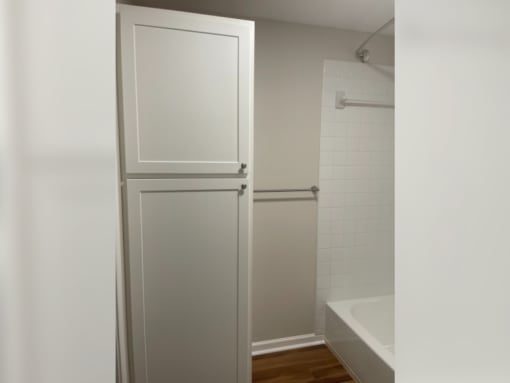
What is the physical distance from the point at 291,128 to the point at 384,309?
1552mm

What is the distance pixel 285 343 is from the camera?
2328mm

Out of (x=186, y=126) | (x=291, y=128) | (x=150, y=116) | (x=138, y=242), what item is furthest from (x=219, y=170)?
(x=291, y=128)

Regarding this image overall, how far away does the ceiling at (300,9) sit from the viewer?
6.15 feet

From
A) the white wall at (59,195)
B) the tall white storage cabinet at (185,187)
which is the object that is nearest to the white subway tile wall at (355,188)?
the tall white storage cabinet at (185,187)

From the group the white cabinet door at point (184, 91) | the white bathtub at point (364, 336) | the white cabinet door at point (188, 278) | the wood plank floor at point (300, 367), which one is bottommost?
the wood plank floor at point (300, 367)

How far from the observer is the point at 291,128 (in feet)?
7.23

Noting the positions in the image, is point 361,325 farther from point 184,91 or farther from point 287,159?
point 184,91

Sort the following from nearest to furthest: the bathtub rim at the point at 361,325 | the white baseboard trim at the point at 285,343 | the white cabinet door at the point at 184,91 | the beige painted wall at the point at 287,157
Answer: the white cabinet door at the point at 184,91 → the bathtub rim at the point at 361,325 → the beige painted wall at the point at 287,157 → the white baseboard trim at the point at 285,343

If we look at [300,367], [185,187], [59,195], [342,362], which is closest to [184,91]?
[185,187]

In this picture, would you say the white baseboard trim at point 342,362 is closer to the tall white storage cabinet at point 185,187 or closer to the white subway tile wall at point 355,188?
the white subway tile wall at point 355,188
